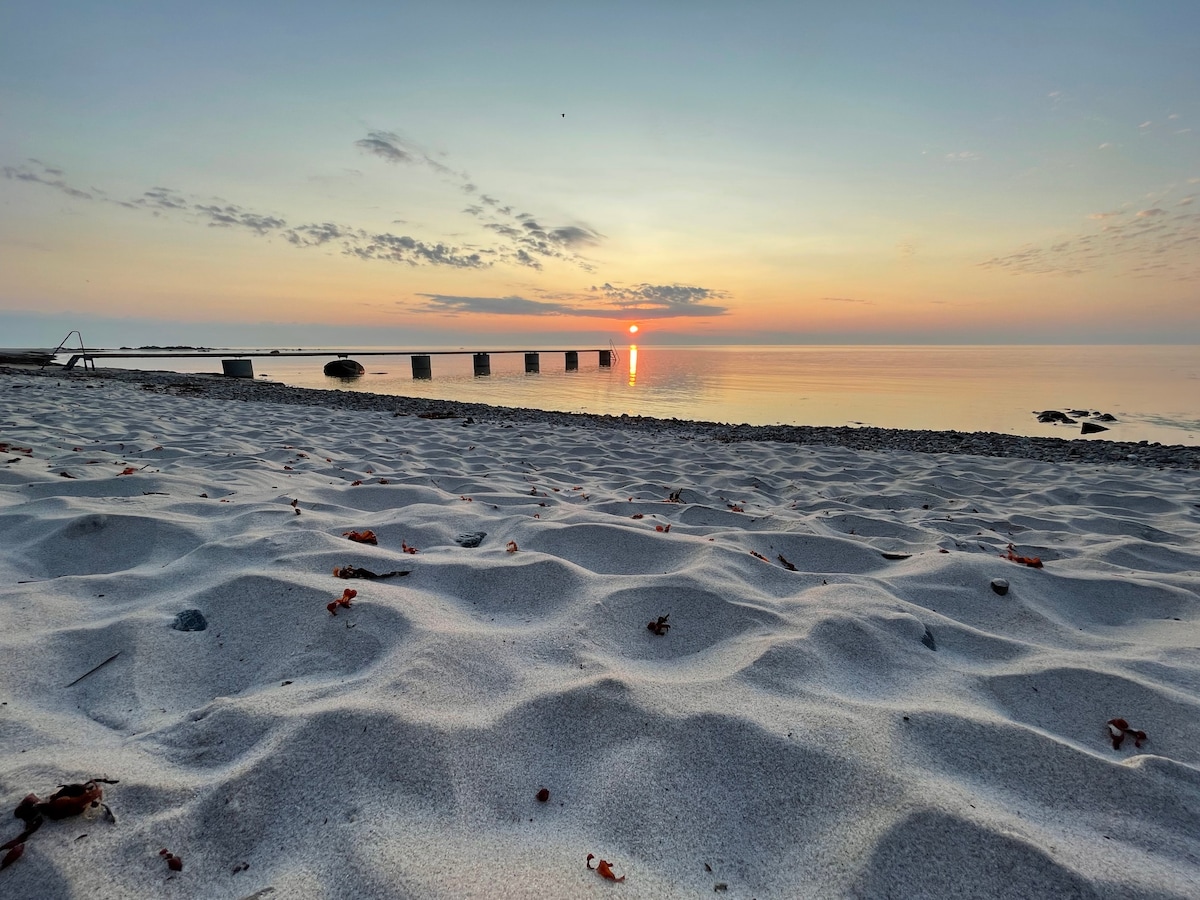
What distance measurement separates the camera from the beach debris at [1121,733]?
4.23 feet

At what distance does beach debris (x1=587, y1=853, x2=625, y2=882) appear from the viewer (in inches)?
35.2

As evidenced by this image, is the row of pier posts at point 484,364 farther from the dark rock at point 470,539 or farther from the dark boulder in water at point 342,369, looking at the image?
the dark rock at point 470,539

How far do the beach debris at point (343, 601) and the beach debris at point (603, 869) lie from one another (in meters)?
1.05

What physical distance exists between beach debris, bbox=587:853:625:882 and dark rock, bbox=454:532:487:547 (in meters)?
1.64

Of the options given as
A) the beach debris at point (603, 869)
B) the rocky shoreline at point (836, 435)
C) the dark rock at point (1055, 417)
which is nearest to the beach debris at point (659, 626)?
the beach debris at point (603, 869)

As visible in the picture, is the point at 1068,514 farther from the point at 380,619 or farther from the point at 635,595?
the point at 380,619

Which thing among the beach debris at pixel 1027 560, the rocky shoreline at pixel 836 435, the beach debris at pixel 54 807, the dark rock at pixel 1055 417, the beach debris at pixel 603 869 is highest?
the beach debris at pixel 54 807

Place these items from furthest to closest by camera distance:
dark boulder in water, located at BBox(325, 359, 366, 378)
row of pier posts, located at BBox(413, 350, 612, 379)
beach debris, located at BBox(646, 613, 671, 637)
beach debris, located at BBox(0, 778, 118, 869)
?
row of pier posts, located at BBox(413, 350, 612, 379) < dark boulder in water, located at BBox(325, 359, 366, 378) < beach debris, located at BBox(646, 613, 671, 637) < beach debris, located at BBox(0, 778, 118, 869)

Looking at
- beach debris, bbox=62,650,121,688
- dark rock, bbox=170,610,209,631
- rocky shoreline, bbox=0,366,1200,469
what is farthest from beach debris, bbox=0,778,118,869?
rocky shoreline, bbox=0,366,1200,469

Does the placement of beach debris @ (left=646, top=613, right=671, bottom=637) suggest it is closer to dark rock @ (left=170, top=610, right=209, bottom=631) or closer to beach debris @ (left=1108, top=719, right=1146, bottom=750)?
beach debris @ (left=1108, top=719, right=1146, bottom=750)

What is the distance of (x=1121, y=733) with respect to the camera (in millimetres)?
1315

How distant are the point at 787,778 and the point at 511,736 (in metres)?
0.57

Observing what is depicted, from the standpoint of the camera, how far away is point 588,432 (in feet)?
25.9

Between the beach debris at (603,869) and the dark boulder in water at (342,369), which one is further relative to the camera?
the dark boulder in water at (342,369)
